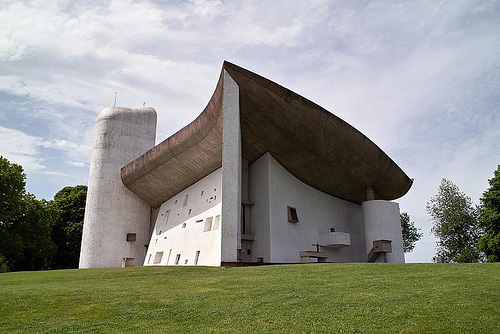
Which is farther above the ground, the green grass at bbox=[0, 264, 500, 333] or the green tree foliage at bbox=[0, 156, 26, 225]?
the green tree foliage at bbox=[0, 156, 26, 225]

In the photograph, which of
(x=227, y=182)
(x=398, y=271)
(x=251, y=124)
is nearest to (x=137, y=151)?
(x=251, y=124)

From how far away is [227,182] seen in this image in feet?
57.1

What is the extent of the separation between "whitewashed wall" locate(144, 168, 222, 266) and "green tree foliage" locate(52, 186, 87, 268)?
35.1 feet

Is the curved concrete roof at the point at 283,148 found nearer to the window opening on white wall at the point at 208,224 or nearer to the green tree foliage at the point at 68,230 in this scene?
the window opening on white wall at the point at 208,224

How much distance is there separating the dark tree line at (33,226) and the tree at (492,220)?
3006 centimetres

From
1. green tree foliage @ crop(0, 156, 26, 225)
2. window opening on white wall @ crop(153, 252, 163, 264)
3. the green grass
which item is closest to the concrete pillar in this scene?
the green grass

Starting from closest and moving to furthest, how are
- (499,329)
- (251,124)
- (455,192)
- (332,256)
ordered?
(499,329) → (251,124) → (332,256) → (455,192)

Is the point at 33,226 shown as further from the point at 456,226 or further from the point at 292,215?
the point at 456,226

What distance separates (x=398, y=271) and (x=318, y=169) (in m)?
12.4

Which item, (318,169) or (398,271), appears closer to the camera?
(398,271)

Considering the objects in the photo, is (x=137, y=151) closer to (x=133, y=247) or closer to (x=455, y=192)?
(x=133, y=247)

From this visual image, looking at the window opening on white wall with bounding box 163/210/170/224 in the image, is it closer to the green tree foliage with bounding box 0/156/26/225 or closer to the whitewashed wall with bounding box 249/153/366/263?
the whitewashed wall with bounding box 249/153/366/263

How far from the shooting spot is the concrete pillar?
1703 cm

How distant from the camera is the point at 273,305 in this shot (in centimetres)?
736
